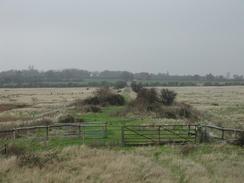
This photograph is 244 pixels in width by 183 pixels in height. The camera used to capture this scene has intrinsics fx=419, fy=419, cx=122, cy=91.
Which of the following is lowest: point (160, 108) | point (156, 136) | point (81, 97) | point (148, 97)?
point (81, 97)

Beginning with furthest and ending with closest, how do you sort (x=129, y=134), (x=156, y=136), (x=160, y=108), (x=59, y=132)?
(x=160, y=108) < (x=59, y=132) < (x=156, y=136) < (x=129, y=134)

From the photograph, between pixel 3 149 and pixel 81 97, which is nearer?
pixel 3 149

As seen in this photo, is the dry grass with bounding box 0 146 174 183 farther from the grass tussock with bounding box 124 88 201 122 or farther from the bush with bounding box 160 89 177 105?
the bush with bounding box 160 89 177 105

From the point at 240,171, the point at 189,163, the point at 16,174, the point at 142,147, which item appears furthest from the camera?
the point at 142,147

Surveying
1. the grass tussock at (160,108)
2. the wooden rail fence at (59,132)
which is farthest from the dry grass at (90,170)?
the grass tussock at (160,108)

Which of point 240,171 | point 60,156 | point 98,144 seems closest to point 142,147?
point 98,144

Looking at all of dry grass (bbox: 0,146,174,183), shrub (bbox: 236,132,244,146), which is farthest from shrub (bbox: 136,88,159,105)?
dry grass (bbox: 0,146,174,183)

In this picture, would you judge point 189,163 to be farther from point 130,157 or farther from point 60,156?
point 60,156

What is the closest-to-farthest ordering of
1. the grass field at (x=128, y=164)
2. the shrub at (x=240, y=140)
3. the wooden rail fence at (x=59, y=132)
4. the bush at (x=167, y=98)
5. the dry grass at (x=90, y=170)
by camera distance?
the dry grass at (x=90, y=170), the grass field at (x=128, y=164), the shrub at (x=240, y=140), the wooden rail fence at (x=59, y=132), the bush at (x=167, y=98)

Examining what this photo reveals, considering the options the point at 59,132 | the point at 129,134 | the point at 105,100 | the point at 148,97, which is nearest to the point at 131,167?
the point at 129,134

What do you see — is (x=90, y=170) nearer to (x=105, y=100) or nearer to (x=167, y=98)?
(x=167, y=98)

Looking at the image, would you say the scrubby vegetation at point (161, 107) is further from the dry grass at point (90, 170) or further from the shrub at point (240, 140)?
the dry grass at point (90, 170)

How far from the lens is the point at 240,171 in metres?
17.7

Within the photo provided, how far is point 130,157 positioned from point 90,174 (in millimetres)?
4055
